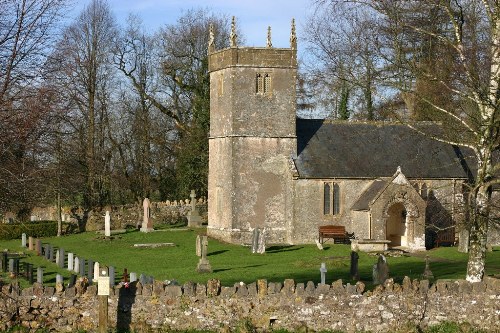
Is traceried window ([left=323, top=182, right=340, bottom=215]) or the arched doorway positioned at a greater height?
traceried window ([left=323, top=182, right=340, bottom=215])

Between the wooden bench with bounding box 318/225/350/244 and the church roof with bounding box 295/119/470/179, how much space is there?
272cm

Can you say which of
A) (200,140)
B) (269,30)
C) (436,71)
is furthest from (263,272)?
(200,140)

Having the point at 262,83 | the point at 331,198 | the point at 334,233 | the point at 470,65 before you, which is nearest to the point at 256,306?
the point at 470,65

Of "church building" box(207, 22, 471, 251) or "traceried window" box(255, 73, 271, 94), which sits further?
"traceried window" box(255, 73, 271, 94)

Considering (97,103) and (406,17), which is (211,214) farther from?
(406,17)

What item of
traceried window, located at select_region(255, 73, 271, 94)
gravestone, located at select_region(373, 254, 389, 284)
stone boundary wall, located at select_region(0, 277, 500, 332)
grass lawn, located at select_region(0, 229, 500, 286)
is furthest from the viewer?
traceried window, located at select_region(255, 73, 271, 94)

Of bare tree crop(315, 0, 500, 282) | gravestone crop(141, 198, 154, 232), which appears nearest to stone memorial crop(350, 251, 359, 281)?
bare tree crop(315, 0, 500, 282)

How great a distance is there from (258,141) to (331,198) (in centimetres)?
483

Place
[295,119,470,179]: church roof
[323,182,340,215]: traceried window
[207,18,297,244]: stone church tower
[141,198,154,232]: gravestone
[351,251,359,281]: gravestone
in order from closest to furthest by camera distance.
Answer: [351,251,359,281]: gravestone → [207,18,297,244]: stone church tower → [323,182,340,215]: traceried window → [295,119,470,179]: church roof → [141,198,154,232]: gravestone

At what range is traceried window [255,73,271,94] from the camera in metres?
43.1

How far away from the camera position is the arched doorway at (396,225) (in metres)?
42.7

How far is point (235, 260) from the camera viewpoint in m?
35.4

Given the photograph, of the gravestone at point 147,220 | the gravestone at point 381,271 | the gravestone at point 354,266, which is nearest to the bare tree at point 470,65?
the gravestone at point 381,271

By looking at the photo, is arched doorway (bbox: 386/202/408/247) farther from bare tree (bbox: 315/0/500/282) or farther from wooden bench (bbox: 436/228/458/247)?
bare tree (bbox: 315/0/500/282)
